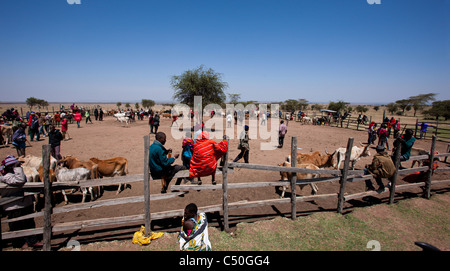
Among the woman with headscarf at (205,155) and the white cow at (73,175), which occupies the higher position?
the woman with headscarf at (205,155)

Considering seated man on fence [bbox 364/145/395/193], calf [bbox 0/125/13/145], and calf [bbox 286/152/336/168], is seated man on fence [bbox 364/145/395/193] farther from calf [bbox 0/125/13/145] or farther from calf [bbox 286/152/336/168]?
calf [bbox 0/125/13/145]

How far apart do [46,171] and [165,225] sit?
2.87 metres

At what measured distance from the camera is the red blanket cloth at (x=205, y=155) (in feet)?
14.9

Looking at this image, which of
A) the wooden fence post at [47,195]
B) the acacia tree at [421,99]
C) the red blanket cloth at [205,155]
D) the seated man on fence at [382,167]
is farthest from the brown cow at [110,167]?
the acacia tree at [421,99]

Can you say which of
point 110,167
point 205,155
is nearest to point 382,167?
point 205,155

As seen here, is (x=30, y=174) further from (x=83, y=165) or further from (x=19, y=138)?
(x=19, y=138)

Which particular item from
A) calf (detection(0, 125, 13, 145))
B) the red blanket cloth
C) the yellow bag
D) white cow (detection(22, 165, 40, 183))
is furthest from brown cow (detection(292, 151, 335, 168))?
calf (detection(0, 125, 13, 145))

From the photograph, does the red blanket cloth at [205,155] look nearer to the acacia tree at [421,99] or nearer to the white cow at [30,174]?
the white cow at [30,174]

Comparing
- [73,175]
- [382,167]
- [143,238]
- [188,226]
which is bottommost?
[143,238]

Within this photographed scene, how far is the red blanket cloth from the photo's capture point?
4531 mm

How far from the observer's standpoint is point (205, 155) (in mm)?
4527

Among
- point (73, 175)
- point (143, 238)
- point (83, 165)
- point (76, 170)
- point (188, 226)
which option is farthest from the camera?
point (83, 165)
